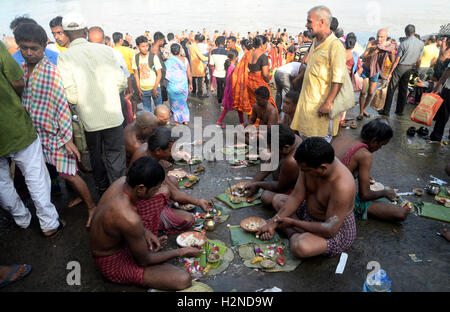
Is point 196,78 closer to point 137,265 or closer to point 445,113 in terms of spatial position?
point 445,113

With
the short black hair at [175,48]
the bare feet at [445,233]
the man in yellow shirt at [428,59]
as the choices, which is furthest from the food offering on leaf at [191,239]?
the man in yellow shirt at [428,59]

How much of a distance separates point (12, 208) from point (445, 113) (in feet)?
24.2

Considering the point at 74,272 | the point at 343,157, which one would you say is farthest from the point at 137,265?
the point at 343,157

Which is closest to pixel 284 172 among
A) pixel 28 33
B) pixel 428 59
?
pixel 28 33

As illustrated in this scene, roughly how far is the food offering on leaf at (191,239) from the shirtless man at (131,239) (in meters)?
0.26

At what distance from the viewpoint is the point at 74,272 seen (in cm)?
296

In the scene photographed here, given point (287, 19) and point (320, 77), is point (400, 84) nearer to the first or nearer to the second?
point (320, 77)

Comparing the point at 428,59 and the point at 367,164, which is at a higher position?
the point at 428,59

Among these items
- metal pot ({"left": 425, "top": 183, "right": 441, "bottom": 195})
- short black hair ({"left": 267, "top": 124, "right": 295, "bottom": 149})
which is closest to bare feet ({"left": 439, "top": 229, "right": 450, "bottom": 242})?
metal pot ({"left": 425, "top": 183, "right": 441, "bottom": 195})

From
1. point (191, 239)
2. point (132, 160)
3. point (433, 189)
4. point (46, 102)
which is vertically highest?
point (46, 102)

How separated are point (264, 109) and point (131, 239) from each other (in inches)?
148

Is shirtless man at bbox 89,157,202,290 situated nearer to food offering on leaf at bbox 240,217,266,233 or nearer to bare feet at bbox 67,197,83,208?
food offering on leaf at bbox 240,217,266,233

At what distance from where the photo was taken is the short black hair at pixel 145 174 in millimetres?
2287

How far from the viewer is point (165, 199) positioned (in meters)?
3.22
